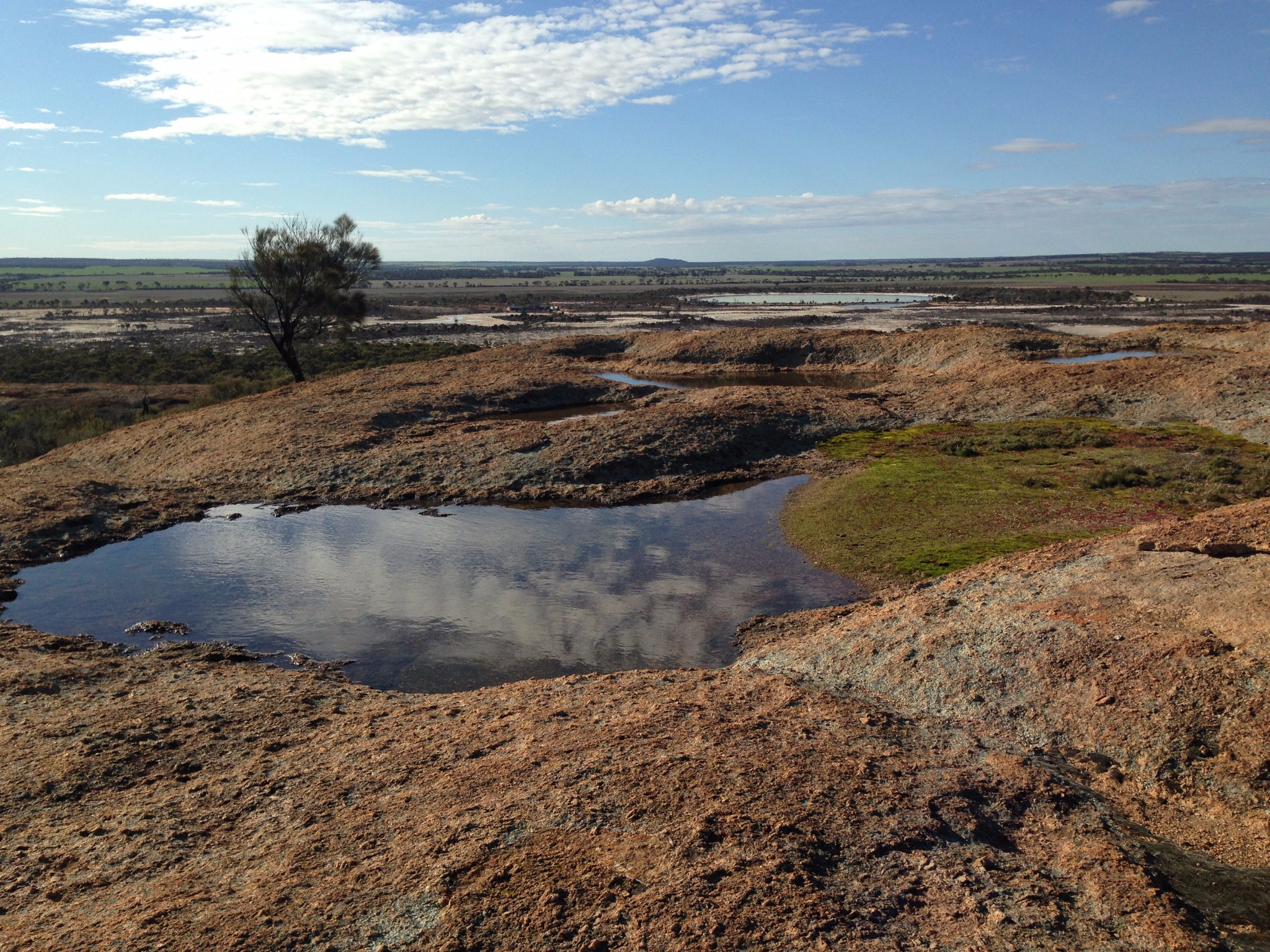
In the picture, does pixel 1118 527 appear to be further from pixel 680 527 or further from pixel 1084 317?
pixel 1084 317

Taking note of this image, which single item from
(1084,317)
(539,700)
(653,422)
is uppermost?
(1084,317)

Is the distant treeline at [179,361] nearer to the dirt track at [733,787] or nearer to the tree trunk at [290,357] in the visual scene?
the tree trunk at [290,357]

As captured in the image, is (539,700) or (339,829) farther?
(539,700)

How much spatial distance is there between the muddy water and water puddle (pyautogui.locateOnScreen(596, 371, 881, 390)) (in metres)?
19.5

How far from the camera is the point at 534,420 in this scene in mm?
27781

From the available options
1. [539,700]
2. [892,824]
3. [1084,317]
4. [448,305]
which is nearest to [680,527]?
[539,700]

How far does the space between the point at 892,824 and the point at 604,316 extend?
264 ft

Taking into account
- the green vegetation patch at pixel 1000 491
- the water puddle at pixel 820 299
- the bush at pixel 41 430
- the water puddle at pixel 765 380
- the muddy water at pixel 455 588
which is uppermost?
the water puddle at pixel 820 299

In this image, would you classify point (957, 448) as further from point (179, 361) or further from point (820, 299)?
point (820, 299)

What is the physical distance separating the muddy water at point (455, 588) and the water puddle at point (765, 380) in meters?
19.5

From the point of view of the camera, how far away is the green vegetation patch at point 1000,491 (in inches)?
587

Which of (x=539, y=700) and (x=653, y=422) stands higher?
(x=653, y=422)

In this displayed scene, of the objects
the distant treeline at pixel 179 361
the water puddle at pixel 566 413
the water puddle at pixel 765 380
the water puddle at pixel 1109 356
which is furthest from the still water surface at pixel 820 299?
the water puddle at pixel 566 413

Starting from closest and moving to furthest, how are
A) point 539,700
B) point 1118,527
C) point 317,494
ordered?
point 539,700, point 1118,527, point 317,494
